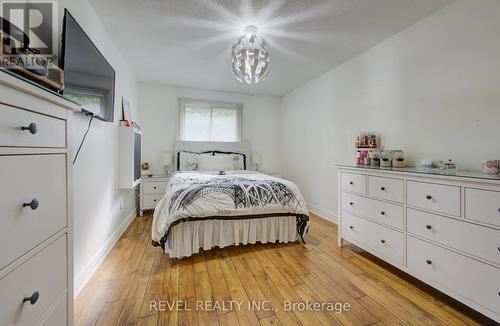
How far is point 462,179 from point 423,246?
1.90 ft

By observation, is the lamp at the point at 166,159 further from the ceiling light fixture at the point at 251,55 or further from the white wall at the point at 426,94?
the white wall at the point at 426,94

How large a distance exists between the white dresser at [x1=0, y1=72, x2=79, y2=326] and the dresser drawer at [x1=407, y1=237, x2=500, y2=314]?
2168 mm

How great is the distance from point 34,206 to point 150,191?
123 inches

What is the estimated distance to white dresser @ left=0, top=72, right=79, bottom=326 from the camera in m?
0.58

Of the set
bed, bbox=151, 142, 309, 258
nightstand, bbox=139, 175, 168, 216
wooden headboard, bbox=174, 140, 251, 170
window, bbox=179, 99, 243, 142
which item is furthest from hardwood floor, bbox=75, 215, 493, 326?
window, bbox=179, 99, 243, 142

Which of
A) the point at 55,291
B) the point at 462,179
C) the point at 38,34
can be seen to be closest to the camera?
the point at 55,291

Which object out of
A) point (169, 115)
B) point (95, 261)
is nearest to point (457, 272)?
point (95, 261)

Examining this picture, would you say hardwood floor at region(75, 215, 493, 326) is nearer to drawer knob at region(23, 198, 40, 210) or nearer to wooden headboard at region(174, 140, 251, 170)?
drawer knob at region(23, 198, 40, 210)

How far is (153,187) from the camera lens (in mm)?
3613

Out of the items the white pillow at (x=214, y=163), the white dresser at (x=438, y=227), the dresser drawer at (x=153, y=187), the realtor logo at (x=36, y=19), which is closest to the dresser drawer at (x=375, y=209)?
the white dresser at (x=438, y=227)

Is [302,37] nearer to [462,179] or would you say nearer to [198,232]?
[462,179]

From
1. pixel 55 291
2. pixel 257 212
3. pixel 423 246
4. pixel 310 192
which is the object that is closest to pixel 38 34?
pixel 55 291

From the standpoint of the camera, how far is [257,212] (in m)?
2.32

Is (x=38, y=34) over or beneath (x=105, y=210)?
over
